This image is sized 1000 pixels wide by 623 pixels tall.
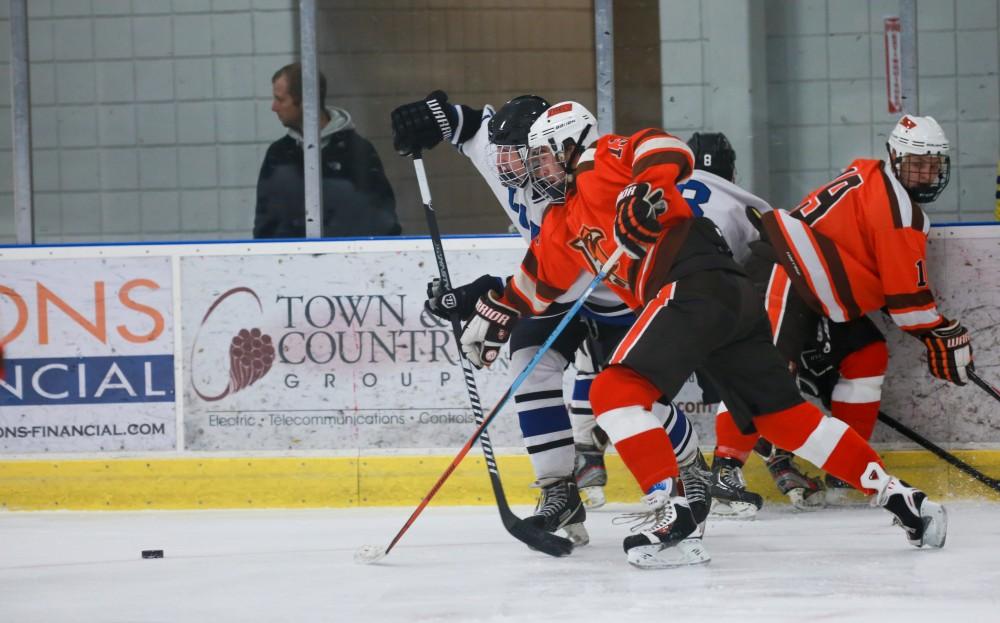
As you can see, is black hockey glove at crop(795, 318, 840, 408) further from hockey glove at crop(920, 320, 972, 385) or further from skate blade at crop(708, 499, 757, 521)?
skate blade at crop(708, 499, 757, 521)

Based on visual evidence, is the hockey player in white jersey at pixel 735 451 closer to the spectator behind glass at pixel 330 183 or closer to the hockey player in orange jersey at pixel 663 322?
the hockey player in orange jersey at pixel 663 322

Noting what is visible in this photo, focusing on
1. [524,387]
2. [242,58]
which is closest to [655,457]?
[524,387]

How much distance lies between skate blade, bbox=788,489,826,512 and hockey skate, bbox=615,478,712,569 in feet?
3.32

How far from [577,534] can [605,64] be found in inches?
70.2

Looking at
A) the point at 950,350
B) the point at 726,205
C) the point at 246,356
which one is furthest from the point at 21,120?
the point at 950,350

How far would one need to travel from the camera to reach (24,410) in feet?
15.3

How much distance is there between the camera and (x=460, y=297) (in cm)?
376

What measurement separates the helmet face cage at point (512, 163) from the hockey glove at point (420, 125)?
465 mm

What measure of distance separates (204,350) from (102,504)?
0.60 meters

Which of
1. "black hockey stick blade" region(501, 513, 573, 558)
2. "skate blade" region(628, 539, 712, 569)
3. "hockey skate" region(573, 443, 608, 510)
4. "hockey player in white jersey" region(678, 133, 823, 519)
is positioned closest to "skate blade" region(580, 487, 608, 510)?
"hockey skate" region(573, 443, 608, 510)

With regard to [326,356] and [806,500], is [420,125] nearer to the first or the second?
[326,356]

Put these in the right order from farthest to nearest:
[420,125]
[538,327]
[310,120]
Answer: [310,120]
[420,125]
[538,327]

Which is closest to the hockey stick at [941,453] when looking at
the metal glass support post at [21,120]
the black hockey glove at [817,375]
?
the black hockey glove at [817,375]

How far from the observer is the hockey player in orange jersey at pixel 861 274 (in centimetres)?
404
